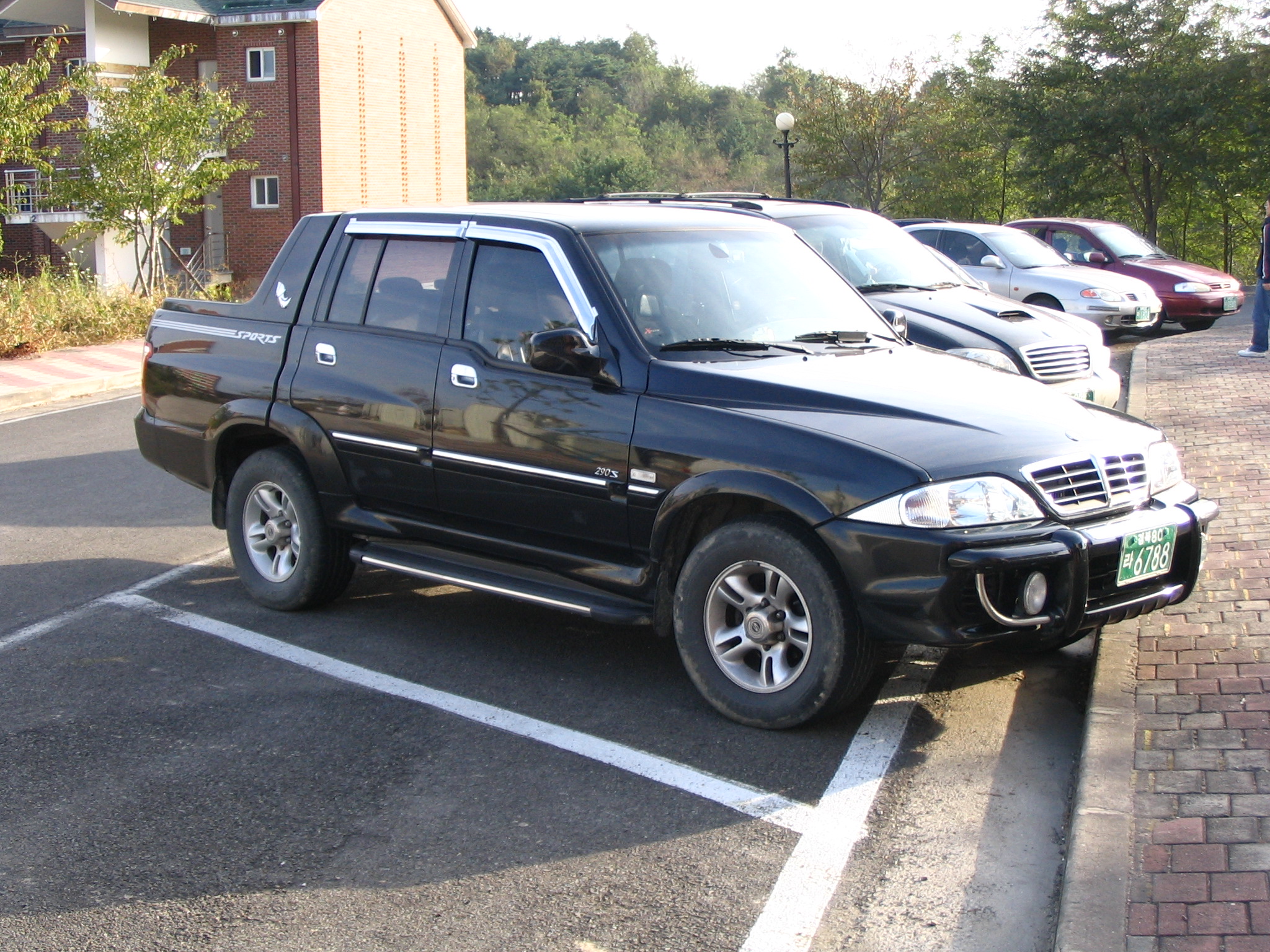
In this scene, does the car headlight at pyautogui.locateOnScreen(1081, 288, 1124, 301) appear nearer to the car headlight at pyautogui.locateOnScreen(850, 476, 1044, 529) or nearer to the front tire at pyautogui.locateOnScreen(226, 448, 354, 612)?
the front tire at pyautogui.locateOnScreen(226, 448, 354, 612)

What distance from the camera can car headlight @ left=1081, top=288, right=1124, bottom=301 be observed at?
1590 centimetres

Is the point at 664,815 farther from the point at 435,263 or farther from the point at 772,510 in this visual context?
the point at 435,263

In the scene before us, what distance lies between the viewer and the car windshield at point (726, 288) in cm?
527

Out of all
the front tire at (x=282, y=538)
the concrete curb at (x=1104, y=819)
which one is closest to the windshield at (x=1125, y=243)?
the concrete curb at (x=1104, y=819)

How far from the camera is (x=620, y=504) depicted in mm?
4973

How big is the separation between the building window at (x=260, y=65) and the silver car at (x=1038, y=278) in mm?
27782

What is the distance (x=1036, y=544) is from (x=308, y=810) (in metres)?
2.55

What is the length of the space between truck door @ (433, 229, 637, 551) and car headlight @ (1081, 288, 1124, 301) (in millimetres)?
12087

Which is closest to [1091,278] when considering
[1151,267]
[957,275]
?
[1151,267]

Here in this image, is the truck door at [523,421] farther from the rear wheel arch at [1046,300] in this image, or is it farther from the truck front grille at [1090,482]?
the rear wheel arch at [1046,300]

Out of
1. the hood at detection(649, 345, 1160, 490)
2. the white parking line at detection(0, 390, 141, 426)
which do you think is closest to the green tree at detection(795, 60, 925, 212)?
the white parking line at detection(0, 390, 141, 426)

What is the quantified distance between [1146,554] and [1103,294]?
12.3m

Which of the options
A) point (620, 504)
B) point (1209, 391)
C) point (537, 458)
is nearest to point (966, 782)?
Result: point (620, 504)

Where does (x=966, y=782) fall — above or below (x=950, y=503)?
below
